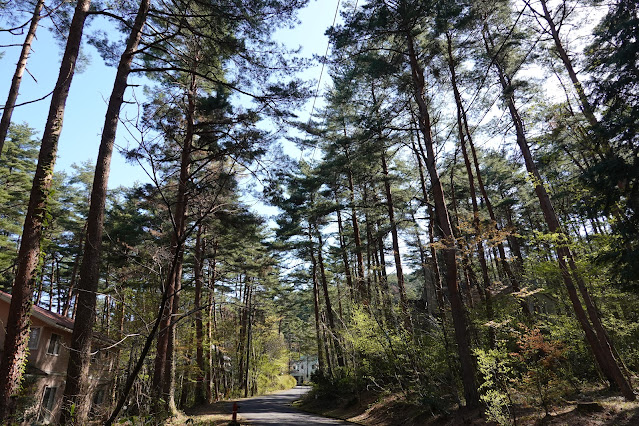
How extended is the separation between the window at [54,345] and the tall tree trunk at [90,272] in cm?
1378

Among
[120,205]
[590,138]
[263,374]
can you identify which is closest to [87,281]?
[590,138]

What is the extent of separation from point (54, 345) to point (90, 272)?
47.2 feet

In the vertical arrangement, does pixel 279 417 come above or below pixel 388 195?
below

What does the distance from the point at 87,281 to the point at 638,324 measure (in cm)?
1259

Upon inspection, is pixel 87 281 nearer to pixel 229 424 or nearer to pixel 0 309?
pixel 229 424

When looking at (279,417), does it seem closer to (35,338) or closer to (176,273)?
(176,273)

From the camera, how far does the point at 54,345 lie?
15.2m

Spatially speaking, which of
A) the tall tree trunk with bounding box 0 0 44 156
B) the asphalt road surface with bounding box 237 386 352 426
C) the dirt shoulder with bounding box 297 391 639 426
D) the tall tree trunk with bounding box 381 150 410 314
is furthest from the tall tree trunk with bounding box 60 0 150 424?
the tall tree trunk with bounding box 381 150 410 314

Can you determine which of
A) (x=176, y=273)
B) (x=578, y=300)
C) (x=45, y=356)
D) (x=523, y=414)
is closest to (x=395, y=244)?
(x=578, y=300)

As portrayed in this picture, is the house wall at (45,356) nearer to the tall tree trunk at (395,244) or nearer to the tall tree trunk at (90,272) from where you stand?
the tall tree trunk at (90,272)

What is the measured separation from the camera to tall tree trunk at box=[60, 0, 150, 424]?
4.23 m

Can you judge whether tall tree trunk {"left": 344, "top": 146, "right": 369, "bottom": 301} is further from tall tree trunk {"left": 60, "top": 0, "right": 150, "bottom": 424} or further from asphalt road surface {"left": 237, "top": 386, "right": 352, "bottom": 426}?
tall tree trunk {"left": 60, "top": 0, "right": 150, "bottom": 424}

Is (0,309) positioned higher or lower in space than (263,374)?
higher

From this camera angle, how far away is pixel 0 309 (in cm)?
1442
